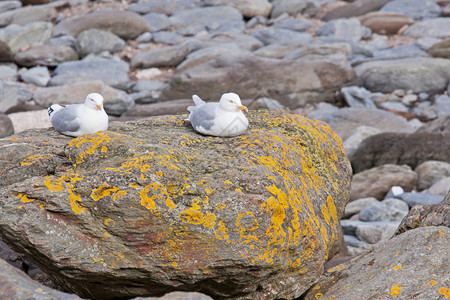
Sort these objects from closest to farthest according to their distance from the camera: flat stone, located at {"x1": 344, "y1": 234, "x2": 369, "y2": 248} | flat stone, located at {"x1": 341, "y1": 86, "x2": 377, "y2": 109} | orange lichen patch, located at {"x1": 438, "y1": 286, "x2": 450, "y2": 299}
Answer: orange lichen patch, located at {"x1": 438, "y1": 286, "x2": 450, "y2": 299} < flat stone, located at {"x1": 344, "y1": 234, "x2": 369, "y2": 248} < flat stone, located at {"x1": 341, "y1": 86, "x2": 377, "y2": 109}

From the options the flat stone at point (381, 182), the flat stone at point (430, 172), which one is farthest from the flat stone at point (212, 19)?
the flat stone at point (381, 182)

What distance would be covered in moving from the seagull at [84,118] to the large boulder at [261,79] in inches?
456

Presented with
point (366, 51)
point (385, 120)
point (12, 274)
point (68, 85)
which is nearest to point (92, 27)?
point (68, 85)

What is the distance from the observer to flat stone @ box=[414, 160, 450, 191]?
38.5 feet

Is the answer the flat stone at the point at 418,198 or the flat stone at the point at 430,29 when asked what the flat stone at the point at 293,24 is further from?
the flat stone at the point at 418,198

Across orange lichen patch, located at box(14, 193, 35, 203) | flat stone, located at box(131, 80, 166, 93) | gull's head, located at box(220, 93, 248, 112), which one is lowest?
flat stone, located at box(131, 80, 166, 93)

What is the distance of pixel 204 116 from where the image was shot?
17.9 feet

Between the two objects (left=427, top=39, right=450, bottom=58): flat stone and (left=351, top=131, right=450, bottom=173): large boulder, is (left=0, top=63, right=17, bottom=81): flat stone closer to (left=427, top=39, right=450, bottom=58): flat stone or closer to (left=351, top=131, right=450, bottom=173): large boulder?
(left=351, top=131, right=450, bottom=173): large boulder

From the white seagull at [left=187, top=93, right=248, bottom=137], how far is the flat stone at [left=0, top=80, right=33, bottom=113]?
12320 mm

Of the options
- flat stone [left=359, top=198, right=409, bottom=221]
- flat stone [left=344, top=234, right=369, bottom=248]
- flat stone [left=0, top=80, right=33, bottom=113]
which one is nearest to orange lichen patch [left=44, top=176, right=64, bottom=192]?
flat stone [left=344, top=234, right=369, bottom=248]

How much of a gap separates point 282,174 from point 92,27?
19087 millimetres

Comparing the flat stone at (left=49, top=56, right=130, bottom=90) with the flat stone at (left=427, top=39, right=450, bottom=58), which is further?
the flat stone at (left=427, top=39, right=450, bottom=58)

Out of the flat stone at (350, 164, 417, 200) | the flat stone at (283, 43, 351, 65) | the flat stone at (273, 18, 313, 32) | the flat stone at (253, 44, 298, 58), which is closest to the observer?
the flat stone at (350, 164, 417, 200)

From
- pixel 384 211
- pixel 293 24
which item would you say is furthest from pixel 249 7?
pixel 384 211
